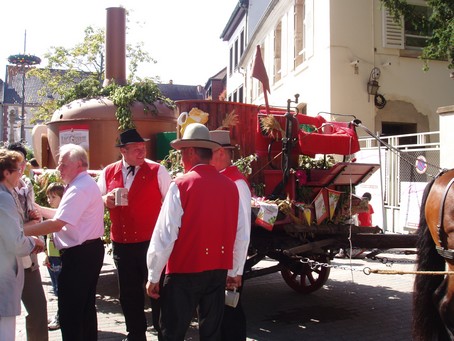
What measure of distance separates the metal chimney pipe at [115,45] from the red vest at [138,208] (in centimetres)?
441

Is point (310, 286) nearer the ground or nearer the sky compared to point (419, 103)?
nearer the ground

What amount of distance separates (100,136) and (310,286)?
11.7 ft

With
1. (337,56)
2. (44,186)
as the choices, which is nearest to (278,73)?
(337,56)

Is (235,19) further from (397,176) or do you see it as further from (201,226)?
(201,226)

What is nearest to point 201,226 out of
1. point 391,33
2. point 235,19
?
point 391,33

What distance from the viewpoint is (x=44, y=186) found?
5816 millimetres

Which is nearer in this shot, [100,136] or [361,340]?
[361,340]

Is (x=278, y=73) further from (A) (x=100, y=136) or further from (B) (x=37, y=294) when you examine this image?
A: (B) (x=37, y=294)

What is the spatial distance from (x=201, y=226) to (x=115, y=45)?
6.30 m

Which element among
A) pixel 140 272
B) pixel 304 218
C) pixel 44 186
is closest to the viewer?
pixel 140 272

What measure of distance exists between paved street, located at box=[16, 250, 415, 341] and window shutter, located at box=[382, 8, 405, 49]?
26.5 feet

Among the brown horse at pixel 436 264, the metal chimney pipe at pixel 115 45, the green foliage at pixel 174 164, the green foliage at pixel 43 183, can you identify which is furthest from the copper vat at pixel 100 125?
the brown horse at pixel 436 264

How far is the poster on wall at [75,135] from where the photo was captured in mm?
7070

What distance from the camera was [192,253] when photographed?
9.63 feet
